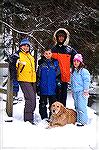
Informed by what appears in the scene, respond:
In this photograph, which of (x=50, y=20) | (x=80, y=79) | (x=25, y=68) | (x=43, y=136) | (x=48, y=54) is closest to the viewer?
(x=43, y=136)

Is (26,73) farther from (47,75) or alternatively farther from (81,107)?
(81,107)

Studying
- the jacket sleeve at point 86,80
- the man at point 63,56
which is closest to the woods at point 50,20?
the man at point 63,56

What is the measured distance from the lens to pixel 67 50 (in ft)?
24.6

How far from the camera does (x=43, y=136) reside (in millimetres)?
6082

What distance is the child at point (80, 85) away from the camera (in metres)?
7.17

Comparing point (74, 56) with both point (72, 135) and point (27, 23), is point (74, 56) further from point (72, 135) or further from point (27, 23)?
point (27, 23)

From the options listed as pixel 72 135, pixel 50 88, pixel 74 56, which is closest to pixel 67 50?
pixel 74 56

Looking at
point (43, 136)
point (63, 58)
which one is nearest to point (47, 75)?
point (63, 58)

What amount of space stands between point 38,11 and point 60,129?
468 cm

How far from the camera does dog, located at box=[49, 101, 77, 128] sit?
6.94m

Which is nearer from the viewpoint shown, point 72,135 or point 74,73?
point 72,135

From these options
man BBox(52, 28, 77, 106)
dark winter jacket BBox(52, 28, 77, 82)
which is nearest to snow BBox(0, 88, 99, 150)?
man BBox(52, 28, 77, 106)

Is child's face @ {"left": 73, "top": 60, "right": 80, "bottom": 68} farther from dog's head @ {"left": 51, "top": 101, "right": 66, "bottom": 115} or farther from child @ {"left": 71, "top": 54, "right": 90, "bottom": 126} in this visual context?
dog's head @ {"left": 51, "top": 101, "right": 66, "bottom": 115}

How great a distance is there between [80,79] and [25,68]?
1107mm
